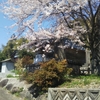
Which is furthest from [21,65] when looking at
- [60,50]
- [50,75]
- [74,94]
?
[74,94]

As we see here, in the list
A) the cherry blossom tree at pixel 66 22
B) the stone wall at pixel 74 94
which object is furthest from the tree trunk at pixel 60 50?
the stone wall at pixel 74 94

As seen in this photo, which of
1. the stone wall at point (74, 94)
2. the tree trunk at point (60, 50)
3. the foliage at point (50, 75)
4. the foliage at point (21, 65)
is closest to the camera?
the stone wall at point (74, 94)

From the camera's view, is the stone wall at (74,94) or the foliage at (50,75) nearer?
the stone wall at (74,94)

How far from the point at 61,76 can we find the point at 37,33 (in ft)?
18.4

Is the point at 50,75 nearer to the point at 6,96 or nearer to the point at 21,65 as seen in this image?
the point at 6,96

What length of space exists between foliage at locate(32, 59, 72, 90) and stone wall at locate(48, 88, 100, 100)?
518 centimetres

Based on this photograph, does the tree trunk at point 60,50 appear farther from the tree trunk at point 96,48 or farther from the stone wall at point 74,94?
the stone wall at point 74,94

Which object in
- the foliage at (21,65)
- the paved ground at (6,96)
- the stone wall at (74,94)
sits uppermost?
the foliage at (21,65)

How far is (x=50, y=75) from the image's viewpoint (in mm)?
13094

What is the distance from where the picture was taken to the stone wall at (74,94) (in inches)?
275

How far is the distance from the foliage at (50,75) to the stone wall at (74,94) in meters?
5.18

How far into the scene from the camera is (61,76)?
13680mm

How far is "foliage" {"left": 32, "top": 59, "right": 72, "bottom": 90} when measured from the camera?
13.1 meters

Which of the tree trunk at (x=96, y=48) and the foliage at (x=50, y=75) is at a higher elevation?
the tree trunk at (x=96, y=48)
